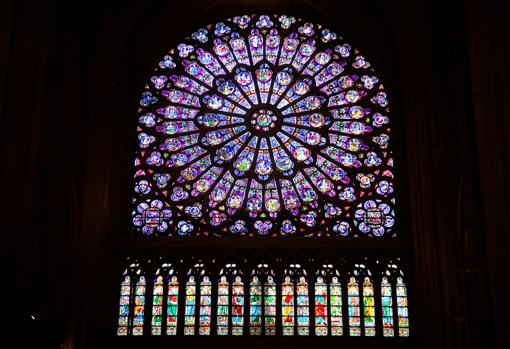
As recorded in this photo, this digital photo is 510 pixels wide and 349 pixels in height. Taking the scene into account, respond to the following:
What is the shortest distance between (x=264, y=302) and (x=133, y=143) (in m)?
3.95

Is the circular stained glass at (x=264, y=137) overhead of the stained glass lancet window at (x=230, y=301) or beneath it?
overhead

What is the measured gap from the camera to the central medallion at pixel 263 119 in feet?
55.5

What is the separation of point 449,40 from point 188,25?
18.5ft

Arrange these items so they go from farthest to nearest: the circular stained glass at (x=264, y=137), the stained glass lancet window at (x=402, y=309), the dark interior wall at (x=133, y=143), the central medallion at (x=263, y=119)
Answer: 1. the central medallion at (x=263, y=119)
2. the circular stained glass at (x=264, y=137)
3. the stained glass lancet window at (x=402, y=309)
4. the dark interior wall at (x=133, y=143)

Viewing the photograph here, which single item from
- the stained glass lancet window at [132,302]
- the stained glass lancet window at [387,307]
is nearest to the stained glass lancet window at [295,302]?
the stained glass lancet window at [387,307]

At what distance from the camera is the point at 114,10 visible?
15.7m

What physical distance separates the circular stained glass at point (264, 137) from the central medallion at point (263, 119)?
0.06ft

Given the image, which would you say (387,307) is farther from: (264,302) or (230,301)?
(230,301)

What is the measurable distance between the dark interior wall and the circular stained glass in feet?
1.16

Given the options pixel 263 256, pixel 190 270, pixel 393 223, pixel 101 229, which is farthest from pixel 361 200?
pixel 101 229

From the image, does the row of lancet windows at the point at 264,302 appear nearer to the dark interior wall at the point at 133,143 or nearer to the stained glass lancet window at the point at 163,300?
the stained glass lancet window at the point at 163,300

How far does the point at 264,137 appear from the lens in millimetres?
16797

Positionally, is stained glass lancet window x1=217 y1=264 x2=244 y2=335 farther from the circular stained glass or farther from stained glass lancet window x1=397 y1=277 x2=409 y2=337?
stained glass lancet window x1=397 y1=277 x2=409 y2=337

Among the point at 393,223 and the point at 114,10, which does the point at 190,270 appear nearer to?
the point at 393,223
